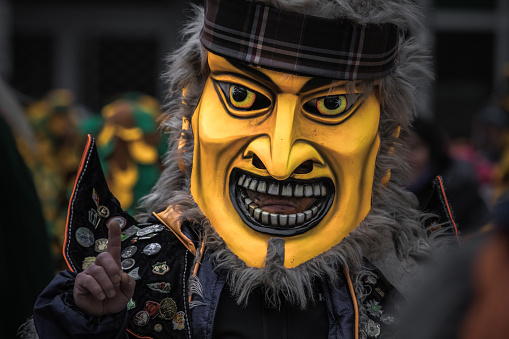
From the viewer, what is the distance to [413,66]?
2.11 m

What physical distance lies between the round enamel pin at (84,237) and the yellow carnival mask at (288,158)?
31 centimetres

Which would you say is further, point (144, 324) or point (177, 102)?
point (177, 102)

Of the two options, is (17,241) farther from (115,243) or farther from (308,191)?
(308,191)

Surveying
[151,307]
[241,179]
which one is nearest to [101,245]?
[151,307]

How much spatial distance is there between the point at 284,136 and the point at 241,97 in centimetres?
17

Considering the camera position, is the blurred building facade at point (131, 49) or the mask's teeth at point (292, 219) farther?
the blurred building facade at point (131, 49)

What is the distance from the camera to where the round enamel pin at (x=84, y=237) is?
6.33 feet

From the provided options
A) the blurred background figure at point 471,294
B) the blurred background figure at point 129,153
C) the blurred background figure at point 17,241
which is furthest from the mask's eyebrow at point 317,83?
the blurred background figure at point 129,153

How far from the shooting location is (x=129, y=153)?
174 inches

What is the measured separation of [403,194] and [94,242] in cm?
87

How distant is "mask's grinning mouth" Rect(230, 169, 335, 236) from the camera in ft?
6.27

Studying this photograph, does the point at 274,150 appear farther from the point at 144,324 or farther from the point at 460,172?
the point at 460,172

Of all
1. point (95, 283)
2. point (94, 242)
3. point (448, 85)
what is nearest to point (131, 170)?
point (94, 242)

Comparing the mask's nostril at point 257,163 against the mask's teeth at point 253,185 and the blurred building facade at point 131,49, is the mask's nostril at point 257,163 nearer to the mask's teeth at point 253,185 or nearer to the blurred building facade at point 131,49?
the mask's teeth at point 253,185
